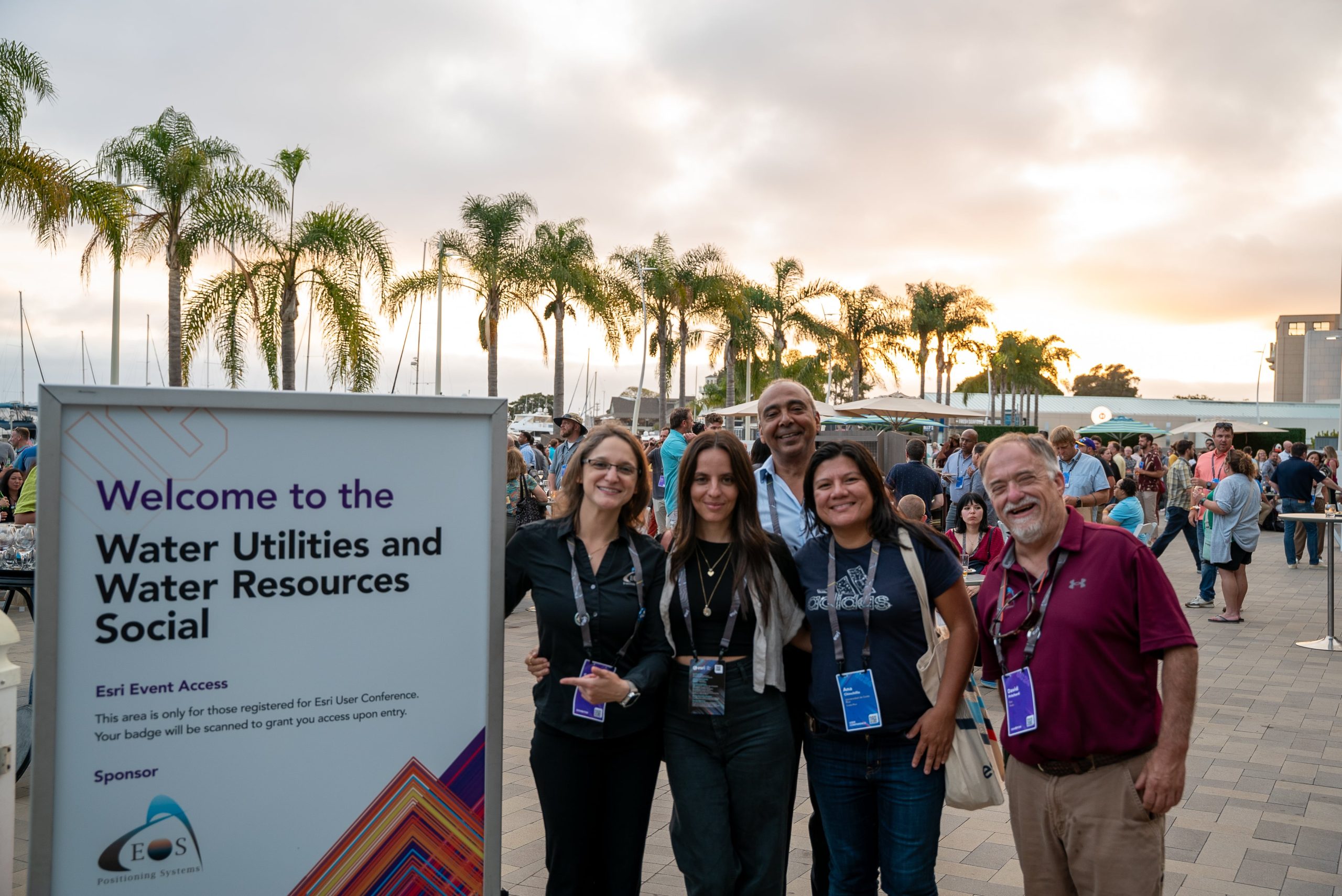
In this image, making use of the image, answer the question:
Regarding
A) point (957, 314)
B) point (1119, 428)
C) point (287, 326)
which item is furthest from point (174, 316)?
point (957, 314)

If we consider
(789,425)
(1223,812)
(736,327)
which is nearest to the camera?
(789,425)

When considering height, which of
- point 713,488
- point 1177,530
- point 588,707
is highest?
point 713,488

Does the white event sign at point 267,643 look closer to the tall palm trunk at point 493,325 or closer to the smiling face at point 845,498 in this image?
the smiling face at point 845,498

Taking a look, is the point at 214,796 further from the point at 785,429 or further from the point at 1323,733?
the point at 1323,733

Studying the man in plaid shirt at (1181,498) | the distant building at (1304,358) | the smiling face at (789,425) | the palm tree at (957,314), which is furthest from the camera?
the distant building at (1304,358)

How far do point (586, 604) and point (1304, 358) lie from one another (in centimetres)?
13682

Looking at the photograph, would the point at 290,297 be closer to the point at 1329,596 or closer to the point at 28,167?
the point at 28,167

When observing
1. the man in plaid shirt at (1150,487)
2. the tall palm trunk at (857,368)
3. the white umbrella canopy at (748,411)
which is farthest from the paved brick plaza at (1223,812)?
the tall palm trunk at (857,368)

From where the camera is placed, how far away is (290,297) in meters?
20.7

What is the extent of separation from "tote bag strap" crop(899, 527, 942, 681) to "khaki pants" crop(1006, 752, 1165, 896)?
410 mm

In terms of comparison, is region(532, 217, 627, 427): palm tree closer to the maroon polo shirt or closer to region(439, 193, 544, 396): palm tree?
region(439, 193, 544, 396): palm tree

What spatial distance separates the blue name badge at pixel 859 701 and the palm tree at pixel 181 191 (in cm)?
1963

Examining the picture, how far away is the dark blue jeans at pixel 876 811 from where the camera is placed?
2646 millimetres

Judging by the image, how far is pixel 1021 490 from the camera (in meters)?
2.66
